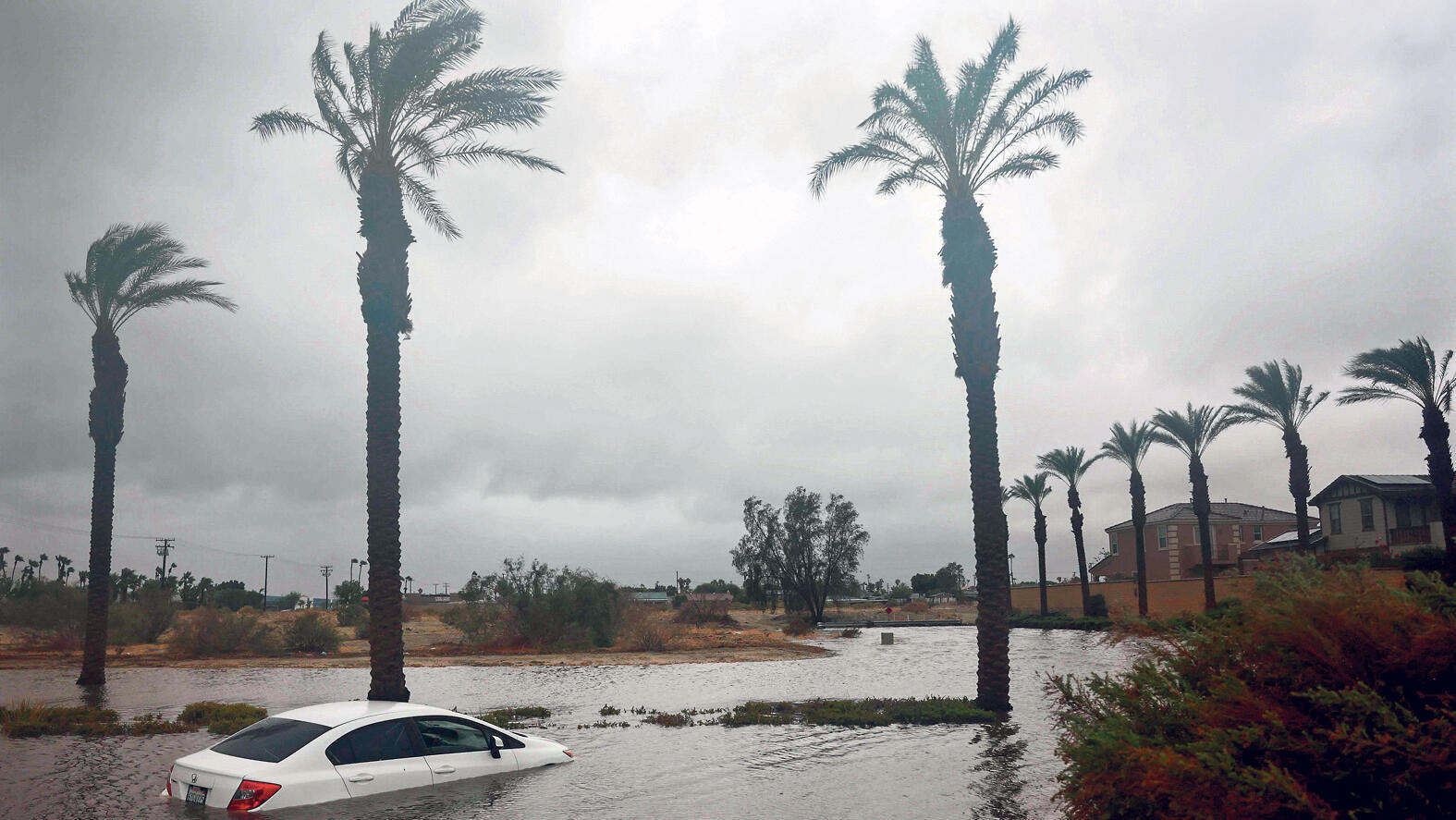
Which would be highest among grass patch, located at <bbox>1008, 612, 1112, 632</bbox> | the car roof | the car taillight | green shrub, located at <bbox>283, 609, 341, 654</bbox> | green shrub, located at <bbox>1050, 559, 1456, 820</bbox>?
green shrub, located at <bbox>1050, 559, 1456, 820</bbox>

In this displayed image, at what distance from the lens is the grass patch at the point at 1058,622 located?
5717 cm

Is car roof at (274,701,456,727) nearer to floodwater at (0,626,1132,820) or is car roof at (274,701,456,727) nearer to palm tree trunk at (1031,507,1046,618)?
floodwater at (0,626,1132,820)

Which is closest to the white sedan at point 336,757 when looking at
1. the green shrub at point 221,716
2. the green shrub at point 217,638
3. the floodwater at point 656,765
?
the floodwater at point 656,765

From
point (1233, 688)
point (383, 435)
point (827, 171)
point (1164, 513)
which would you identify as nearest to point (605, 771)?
point (383, 435)

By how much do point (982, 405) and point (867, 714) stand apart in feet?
22.3

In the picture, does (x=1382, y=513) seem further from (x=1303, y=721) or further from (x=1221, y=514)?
(x=1303, y=721)

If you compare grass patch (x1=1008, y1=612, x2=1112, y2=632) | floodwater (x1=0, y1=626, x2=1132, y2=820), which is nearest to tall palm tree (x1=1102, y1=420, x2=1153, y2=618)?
grass patch (x1=1008, y1=612, x2=1112, y2=632)

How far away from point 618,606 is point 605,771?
39298mm

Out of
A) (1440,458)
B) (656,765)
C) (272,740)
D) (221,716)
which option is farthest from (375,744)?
(1440,458)

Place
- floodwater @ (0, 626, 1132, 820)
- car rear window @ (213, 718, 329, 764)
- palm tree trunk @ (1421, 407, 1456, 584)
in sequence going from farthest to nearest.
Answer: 1. palm tree trunk @ (1421, 407, 1456, 584)
2. floodwater @ (0, 626, 1132, 820)
3. car rear window @ (213, 718, 329, 764)

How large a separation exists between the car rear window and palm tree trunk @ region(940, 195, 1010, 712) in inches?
515

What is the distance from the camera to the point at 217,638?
44031 mm

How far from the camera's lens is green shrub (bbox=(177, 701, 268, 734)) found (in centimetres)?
1698

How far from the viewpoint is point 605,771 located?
527 inches
